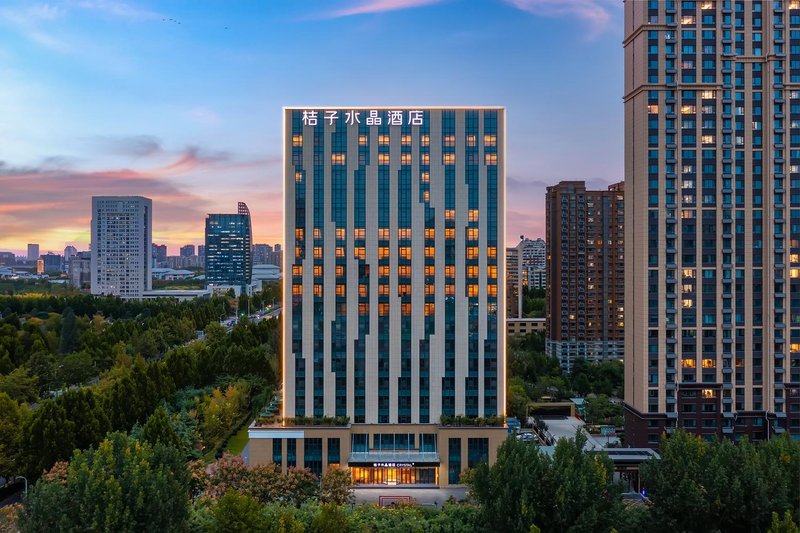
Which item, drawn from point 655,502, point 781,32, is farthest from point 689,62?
point 655,502

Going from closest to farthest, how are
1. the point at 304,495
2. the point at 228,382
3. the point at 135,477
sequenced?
the point at 135,477
the point at 304,495
the point at 228,382

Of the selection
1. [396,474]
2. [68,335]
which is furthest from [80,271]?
[396,474]

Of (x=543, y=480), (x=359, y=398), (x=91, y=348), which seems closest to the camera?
(x=543, y=480)

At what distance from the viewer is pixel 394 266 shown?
1671 inches

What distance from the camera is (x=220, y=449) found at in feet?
145

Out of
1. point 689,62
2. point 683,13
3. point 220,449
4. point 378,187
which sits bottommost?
point 220,449

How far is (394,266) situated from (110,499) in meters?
26.1

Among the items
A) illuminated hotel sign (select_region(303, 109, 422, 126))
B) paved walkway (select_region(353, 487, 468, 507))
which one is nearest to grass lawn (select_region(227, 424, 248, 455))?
paved walkway (select_region(353, 487, 468, 507))

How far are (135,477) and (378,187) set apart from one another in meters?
27.5

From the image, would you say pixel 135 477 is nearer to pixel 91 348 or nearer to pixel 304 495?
pixel 304 495

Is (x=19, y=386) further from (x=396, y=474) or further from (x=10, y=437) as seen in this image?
(x=396, y=474)

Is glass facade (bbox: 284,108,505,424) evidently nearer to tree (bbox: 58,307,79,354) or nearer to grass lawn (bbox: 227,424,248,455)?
grass lawn (bbox: 227,424,248,455)

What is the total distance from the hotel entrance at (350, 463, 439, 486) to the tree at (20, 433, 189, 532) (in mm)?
18503

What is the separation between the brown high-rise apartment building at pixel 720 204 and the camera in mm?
42344
